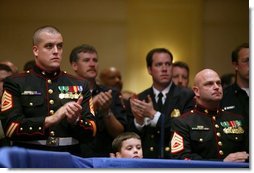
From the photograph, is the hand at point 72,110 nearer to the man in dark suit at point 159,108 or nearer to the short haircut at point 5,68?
the man in dark suit at point 159,108

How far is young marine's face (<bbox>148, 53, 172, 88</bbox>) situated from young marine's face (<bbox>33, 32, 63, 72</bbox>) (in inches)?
42.7

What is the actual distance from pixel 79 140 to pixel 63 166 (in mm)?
944

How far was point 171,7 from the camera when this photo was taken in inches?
264

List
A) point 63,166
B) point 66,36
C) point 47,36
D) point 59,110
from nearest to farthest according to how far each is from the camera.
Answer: point 63,166
point 59,110
point 47,36
point 66,36

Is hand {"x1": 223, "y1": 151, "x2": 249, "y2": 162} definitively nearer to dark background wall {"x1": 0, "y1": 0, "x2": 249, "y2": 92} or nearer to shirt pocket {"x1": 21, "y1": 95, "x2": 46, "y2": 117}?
shirt pocket {"x1": 21, "y1": 95, "x2": 46, "y2": 117}

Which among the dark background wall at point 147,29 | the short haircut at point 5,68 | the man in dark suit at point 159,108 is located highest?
the dark background wall at point 147,29

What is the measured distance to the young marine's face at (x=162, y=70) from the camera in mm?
4316

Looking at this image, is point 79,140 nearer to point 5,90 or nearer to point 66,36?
point 5,90

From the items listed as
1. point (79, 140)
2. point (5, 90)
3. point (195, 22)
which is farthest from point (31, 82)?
point (195, 22)

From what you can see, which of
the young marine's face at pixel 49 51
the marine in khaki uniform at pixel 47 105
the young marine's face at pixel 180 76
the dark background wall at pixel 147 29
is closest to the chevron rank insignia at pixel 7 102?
the marine in khaki uniform at pixel 47 105

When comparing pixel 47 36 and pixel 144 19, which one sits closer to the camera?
pixel 47 36

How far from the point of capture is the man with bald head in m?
3.58

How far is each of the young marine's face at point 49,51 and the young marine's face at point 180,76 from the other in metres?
1.68

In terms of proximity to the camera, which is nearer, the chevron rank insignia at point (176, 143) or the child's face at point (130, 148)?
the chevron rank insignia at point (176, 143)
